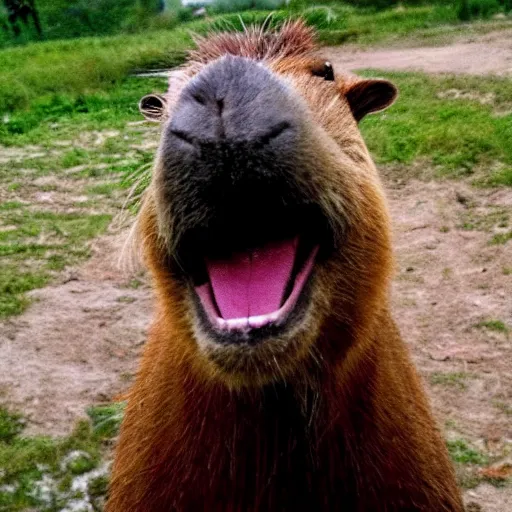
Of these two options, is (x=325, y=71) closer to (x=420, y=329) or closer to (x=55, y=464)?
(x=55, y=464)

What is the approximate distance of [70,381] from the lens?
4684 millimetres

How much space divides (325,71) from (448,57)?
31.6 feet

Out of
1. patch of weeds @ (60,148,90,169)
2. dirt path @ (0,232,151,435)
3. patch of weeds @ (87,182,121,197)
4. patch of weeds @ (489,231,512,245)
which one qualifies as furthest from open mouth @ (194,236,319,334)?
patch of weeds @ (60,148,90,169)

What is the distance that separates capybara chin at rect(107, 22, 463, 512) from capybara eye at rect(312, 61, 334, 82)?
0.01 m

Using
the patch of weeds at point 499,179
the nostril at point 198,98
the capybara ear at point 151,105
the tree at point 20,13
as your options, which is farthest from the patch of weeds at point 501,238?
the tree at point 20,13

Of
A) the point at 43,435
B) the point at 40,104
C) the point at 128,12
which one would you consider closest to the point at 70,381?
the point at 43,435

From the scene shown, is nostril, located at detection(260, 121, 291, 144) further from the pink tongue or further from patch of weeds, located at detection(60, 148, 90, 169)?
patch of weeds, located at detection(60, 148, 90, 169)

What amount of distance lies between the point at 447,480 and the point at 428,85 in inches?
312

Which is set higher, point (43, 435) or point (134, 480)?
point (134, 480)

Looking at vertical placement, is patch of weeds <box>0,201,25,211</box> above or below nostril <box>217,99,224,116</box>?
below

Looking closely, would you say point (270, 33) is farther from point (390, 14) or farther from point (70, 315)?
point (390, 14)

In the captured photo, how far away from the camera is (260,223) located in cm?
229

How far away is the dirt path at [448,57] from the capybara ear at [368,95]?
747 cm

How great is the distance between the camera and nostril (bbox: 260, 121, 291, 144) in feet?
6.97
